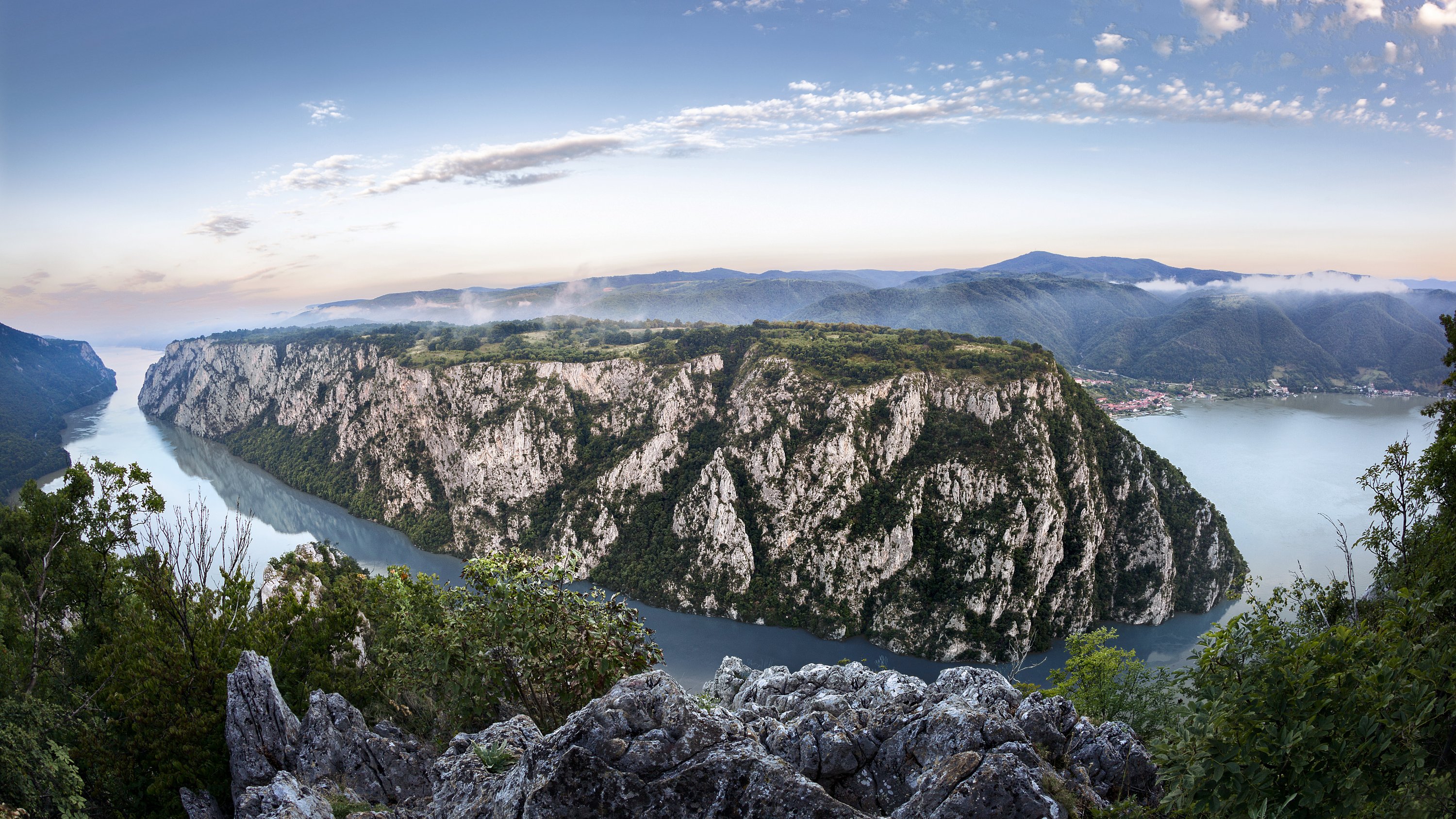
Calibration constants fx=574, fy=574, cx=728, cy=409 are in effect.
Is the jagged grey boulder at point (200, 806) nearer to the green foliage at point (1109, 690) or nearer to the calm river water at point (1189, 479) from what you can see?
the calm river water at point (1189, 479)

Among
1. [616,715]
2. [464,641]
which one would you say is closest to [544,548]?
[464,641]

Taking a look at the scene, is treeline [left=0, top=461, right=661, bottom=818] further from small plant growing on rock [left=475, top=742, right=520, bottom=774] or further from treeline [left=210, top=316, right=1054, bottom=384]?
treeline [left=210, top=316, right=1054, bottom=384]

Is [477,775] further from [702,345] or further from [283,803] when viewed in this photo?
[702,345]

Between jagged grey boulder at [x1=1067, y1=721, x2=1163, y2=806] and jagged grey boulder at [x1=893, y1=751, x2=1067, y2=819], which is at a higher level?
jagged grey boulder at [x1=893, y1=751, x2=1067, y2=819]

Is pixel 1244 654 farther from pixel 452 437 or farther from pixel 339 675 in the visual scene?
pixel 452 437

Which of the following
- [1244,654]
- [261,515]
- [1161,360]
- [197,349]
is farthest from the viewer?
[1161,360]

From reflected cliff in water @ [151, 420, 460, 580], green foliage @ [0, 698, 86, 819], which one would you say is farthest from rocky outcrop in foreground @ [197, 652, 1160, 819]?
reflected cliff in water @ [151, 420, 460, 580]
